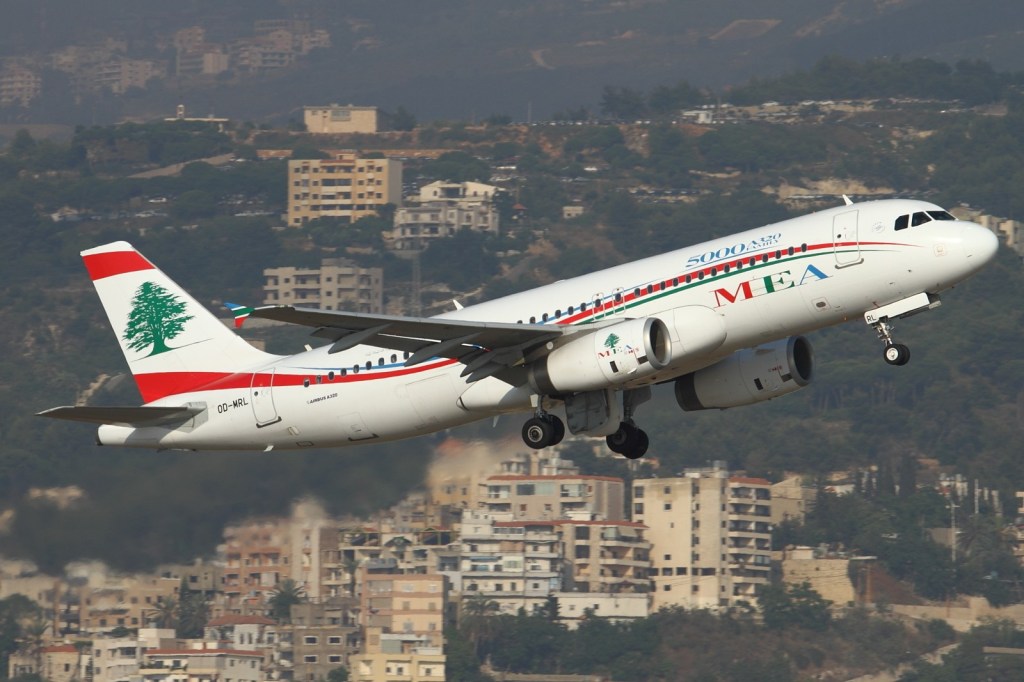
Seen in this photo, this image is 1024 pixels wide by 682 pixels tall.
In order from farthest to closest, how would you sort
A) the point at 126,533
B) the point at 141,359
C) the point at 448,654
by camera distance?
the point at 448,654 → the point at 126,533 → the point at 141,359

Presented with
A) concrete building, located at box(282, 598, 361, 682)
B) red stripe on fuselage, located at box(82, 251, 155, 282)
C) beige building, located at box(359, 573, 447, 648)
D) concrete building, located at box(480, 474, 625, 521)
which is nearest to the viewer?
red stripe on fuselage, located at box(82, 251, 155, 282)

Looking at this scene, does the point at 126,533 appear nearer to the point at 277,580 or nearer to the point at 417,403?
the point at 417,403

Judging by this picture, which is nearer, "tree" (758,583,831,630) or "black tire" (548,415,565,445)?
"black tire" (548,415,565,445)

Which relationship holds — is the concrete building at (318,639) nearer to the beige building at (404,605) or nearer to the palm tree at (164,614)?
the beige building at (404,605)

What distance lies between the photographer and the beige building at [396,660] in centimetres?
15325

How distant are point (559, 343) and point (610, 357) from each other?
1.97 meters

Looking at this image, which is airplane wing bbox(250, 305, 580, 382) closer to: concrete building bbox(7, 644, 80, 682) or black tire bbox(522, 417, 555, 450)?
black tire bbox(522, 417, 555, 450)

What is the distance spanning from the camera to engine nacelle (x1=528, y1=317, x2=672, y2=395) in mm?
50906

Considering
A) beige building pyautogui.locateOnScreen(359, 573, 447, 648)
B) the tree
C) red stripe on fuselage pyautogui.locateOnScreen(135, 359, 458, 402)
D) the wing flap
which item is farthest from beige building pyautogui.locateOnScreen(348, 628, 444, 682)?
the wing flap

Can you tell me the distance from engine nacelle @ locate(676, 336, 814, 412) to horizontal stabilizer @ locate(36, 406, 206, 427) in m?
14.0

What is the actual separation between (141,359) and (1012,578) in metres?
150

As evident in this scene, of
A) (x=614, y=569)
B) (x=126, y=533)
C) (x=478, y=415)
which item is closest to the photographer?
(x=478, y=415)

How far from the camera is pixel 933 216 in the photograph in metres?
50.7

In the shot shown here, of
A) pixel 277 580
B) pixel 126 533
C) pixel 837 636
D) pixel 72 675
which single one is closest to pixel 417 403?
pixel 126 533
